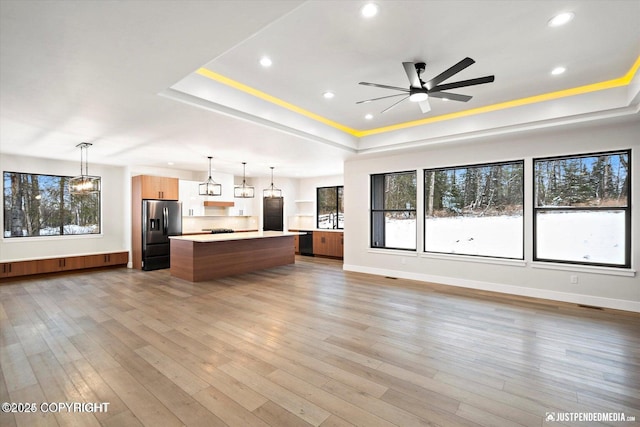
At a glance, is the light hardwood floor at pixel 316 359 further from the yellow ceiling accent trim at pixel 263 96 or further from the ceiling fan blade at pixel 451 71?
the yellow ceiling accent trim at pixel 263 96

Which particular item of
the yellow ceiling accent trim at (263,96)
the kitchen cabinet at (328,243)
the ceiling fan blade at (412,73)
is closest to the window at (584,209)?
the ceiling fan blade at (412,73)

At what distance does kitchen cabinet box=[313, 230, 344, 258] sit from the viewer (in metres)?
9.20

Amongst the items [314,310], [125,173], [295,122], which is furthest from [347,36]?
[125,173]

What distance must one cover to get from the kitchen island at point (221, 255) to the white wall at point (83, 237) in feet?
7.48

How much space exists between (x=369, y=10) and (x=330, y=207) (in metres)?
8.26

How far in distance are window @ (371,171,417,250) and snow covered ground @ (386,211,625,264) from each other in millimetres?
23

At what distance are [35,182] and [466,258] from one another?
9375 millimetres

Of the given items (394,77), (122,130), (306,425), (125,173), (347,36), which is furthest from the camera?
(125,173)

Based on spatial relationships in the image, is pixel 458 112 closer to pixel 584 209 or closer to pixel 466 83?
pixel 466 83

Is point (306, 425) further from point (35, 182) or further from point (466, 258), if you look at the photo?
point (35, 182)

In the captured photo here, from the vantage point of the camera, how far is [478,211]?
18.0 feet

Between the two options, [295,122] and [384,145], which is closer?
[295,122]

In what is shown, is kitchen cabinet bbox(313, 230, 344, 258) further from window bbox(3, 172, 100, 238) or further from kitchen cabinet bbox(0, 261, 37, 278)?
kitchen cabinet bbox(0, 261, 37, 278)

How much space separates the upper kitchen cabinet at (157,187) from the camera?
7.38 metres
